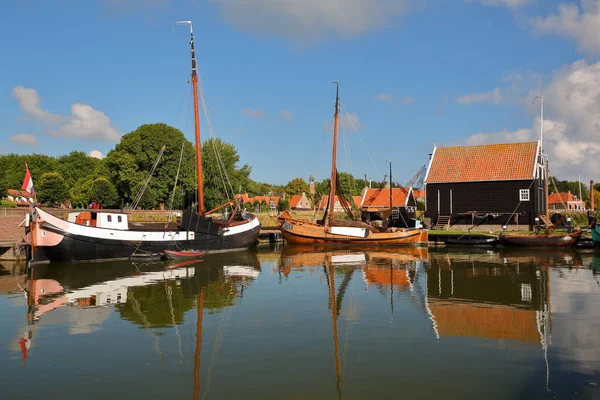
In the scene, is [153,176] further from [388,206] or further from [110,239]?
[110,239]

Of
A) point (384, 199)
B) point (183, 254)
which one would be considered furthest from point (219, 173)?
point (183, 254)

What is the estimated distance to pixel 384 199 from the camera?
2549 inches

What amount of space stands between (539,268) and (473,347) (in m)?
16.7

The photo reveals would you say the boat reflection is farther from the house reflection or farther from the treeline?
the treeline

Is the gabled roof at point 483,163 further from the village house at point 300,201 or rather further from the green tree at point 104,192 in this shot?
the village house at point 300,201

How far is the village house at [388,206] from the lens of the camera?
55.7 meters

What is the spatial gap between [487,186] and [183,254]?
3023 cm

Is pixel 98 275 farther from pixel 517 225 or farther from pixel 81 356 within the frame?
pixel 517 225

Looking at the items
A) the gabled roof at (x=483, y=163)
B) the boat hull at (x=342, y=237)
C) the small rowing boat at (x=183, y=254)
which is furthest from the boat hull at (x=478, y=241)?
the small rowing boat at (x=183, y=254)

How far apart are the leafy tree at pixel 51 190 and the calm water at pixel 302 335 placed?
49.2 metres

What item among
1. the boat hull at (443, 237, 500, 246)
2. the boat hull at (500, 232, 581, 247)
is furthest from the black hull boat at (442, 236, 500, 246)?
the boat hull at (500, 232, 581, 247)

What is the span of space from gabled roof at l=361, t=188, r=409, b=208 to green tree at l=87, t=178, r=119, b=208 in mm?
31550

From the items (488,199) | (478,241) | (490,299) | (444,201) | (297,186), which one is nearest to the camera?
(490,299)

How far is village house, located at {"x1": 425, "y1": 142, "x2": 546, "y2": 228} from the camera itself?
44562 mm
